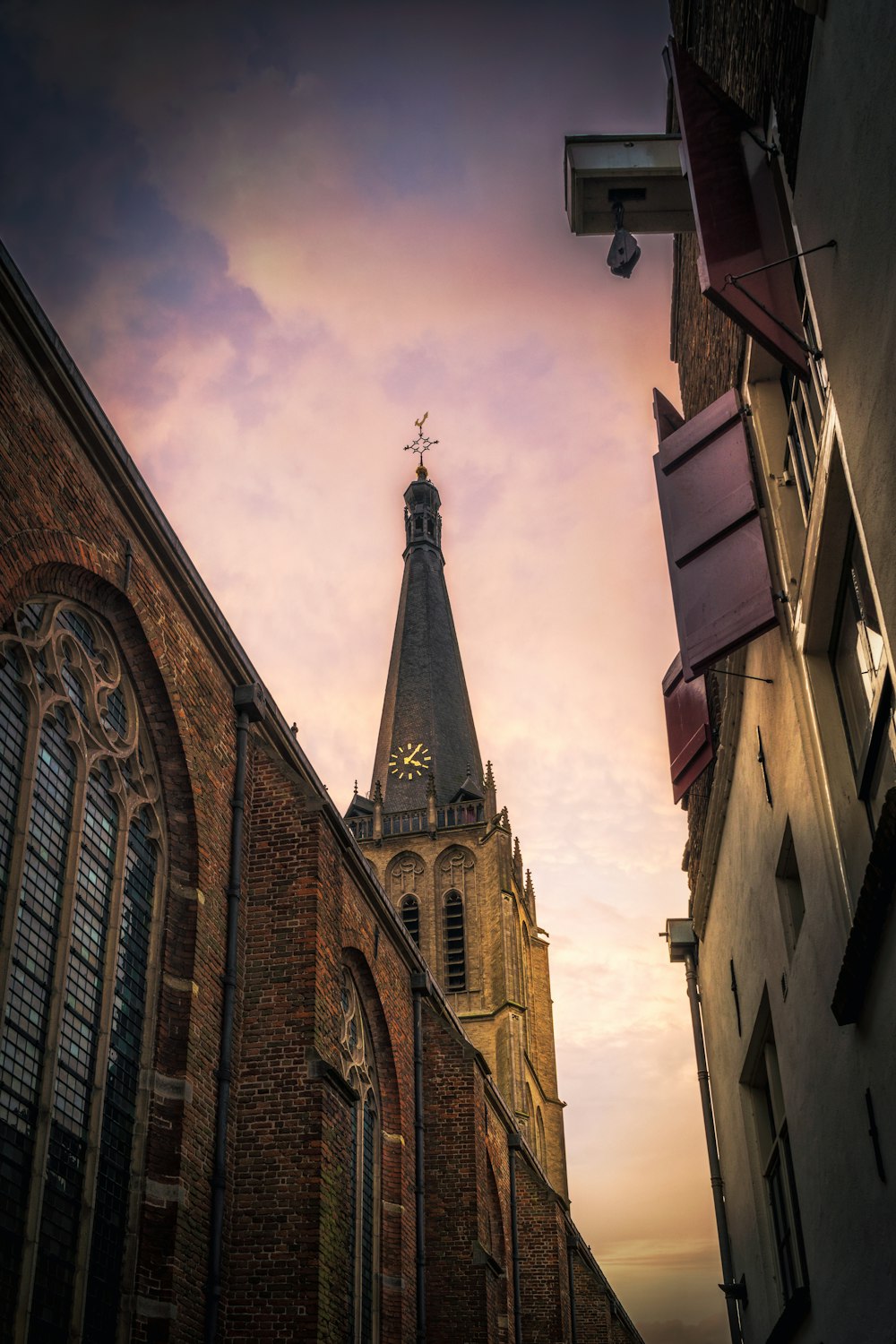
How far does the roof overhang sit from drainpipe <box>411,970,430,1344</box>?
12589mm

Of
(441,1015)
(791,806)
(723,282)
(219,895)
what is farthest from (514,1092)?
(723,282)

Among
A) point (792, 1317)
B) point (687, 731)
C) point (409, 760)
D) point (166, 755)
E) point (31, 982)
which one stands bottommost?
point (792, 1317)

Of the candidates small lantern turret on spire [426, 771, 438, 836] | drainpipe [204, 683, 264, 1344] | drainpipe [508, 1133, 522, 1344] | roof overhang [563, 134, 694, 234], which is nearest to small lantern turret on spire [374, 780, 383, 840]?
small lantern turret on spire [426, 771, 438, 836]

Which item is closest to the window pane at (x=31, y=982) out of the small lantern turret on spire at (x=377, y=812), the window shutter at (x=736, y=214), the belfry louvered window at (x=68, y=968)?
Result: the belfry louvered window at (x=68, y=968)

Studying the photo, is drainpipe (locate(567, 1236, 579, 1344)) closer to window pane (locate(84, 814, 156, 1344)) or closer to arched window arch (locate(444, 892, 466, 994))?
arched window arch (locate(444, 892, 466, 994))

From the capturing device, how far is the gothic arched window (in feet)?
50.2

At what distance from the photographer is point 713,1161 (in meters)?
16.5

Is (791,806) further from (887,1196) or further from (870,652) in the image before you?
(887,1196)

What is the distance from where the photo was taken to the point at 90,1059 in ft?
34.3

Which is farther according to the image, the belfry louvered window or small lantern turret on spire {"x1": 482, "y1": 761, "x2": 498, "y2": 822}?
small lantern turret on spire {"x1": 482, "y1": 761, "x2": 498, "y2": 822}

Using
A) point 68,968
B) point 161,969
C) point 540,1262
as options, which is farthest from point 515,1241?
point 68,968

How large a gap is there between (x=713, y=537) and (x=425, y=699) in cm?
4489

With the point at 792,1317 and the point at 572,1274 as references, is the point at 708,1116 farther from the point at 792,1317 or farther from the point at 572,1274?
the point at 572,1274

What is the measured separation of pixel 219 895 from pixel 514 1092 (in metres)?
30.7
